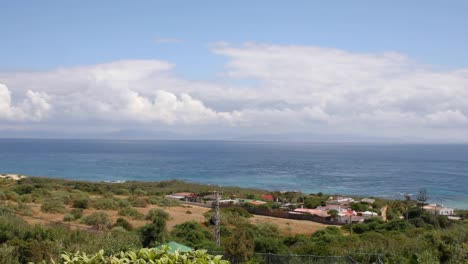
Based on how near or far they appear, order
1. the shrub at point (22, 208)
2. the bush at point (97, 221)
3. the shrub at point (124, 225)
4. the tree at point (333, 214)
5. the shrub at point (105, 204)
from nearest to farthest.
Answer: the shrub at point (124, 225)
the bush at point (97, 221)
the shrub at point (22, 208)
the shrub at point (105, 204)
the tree at point (333, 214)

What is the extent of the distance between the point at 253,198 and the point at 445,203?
28.0 m

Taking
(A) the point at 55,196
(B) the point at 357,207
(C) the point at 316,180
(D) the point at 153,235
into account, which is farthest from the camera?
(C) the point at 316,180

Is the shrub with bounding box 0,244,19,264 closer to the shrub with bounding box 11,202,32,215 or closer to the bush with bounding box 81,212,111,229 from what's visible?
the bush with bounding box 81,212,111,229

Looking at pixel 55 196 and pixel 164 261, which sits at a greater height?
pixel 164 261

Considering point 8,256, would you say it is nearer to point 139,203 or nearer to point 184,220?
point 184,220

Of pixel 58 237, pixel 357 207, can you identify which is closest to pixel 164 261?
pixel 58 237

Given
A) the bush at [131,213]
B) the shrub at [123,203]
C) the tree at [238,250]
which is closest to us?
the tree at [238,250]

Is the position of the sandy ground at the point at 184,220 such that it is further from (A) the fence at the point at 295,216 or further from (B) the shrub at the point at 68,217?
(A) the fence at the point at 295,216

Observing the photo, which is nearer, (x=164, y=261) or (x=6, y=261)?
(x=164, y=261)

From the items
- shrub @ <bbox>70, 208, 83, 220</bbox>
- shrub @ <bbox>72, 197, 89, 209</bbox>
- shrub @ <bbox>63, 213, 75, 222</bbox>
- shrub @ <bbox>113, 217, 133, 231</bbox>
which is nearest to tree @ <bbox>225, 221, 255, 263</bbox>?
shrub @ <bbox>113, 217, 133, 231</bbox>

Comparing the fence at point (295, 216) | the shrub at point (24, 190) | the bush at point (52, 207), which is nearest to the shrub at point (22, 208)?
the bush at point (52, 207)

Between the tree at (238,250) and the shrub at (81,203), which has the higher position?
the tree at (238,250)

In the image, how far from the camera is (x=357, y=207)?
44.0 meters

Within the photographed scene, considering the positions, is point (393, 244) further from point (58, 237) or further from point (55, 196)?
point (55, 196)
